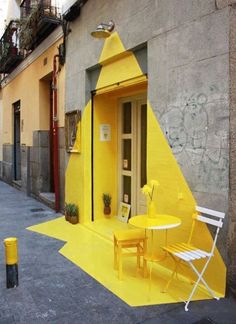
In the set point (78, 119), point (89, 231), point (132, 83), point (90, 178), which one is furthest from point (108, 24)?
point (89, 231)

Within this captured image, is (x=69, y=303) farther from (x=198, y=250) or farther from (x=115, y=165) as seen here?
(x=115, y=165)

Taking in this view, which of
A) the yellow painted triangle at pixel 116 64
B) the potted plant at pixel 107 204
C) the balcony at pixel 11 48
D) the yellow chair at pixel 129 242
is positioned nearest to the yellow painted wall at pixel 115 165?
the yellow painted triangle at pixel 116 64

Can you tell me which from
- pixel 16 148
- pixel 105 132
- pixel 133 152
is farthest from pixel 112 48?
pixel 16 148

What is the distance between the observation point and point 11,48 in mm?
12727

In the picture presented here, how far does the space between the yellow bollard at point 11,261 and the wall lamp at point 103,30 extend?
3658 mm

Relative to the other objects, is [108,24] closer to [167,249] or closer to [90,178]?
[90,178]

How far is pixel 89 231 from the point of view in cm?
698

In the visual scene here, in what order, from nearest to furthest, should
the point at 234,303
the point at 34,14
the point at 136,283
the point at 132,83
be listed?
the point at 234,303 < the point at 136,283 < the point at 132,83 < the point at 34,14

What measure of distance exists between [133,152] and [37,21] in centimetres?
488

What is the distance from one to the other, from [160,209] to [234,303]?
5.27 ft

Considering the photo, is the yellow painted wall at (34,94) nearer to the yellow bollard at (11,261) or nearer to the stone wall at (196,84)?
the stone wall at (196,84)

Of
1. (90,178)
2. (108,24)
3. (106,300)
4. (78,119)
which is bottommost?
(106,300)

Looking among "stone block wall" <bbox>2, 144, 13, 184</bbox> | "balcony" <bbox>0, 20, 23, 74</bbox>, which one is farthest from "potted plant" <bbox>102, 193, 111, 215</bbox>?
"stone block wall" <bbox>2, 144, 13, 184</bbox>

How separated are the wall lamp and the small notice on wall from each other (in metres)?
1.98
